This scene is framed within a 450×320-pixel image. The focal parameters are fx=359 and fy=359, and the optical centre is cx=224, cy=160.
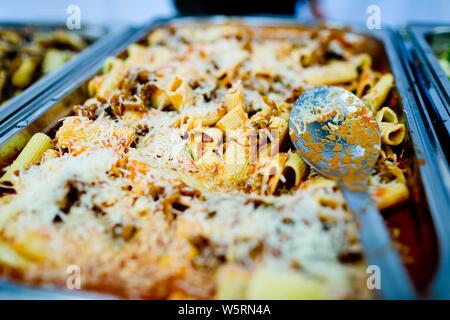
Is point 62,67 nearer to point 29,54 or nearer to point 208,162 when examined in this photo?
point 29,54

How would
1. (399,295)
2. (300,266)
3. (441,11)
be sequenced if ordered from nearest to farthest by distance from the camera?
(399,295)
(300,266)
(441,11)

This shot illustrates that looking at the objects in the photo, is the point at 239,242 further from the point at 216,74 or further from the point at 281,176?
the point at 216,74

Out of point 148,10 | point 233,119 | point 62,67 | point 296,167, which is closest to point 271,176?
point 296,167

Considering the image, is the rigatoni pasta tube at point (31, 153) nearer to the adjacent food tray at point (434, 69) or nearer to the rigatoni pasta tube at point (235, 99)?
the rigatoni pasta tube at point (235, 99)

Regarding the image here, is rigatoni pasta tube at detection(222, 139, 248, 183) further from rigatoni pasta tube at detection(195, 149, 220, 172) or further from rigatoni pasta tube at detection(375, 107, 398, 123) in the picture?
rigatoni pasta tube at detection(375, 107, 398, 123)

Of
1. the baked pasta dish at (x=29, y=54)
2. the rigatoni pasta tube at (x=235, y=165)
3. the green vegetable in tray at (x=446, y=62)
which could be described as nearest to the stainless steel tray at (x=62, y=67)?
the baked pasta dish at (x=29, y=54)

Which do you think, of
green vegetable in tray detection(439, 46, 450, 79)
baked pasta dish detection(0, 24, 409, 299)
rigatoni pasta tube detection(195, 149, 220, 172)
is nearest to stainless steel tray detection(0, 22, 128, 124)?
baked pasta dish detection(0, 24, 409, 299)
